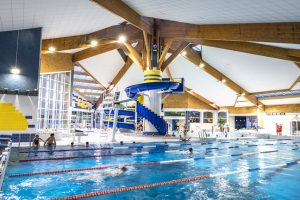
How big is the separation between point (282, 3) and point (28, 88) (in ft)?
34.3

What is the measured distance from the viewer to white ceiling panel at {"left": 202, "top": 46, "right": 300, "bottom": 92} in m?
18.2

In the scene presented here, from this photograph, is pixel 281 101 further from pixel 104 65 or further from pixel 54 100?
pixel 54 100

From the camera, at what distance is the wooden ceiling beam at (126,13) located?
977cm

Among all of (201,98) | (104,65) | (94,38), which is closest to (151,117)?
(94,38)

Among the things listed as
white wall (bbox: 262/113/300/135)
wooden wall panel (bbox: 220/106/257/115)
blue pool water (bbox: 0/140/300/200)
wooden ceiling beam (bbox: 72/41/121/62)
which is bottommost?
blue pool water (bbox: 0/140/300/200)

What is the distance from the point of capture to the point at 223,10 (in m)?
9.37

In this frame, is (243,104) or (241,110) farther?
(241,110)

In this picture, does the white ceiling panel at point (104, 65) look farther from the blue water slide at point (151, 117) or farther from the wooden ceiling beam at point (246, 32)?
the wooden ceiling beam at point (246, 32)

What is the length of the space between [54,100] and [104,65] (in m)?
10.5

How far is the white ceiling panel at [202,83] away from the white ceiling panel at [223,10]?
1170cm

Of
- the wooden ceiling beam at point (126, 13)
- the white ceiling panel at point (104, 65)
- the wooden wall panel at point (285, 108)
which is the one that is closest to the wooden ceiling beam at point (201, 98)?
the wooden wall panel at point (285, 108)

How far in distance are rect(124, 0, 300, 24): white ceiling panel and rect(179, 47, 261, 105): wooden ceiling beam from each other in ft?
30.6

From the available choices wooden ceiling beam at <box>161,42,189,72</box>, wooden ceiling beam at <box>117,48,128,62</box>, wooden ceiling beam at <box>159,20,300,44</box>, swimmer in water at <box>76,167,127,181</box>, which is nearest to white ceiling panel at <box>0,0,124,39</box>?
wooden ceiling beam at <box>159,20,300,44</box>

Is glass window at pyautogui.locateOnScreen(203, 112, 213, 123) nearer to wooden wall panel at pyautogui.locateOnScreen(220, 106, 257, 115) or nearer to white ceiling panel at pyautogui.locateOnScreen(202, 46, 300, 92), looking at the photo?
wooden wall panel at pyautogui.locateOnScreen(220, 106, 257, 115)
